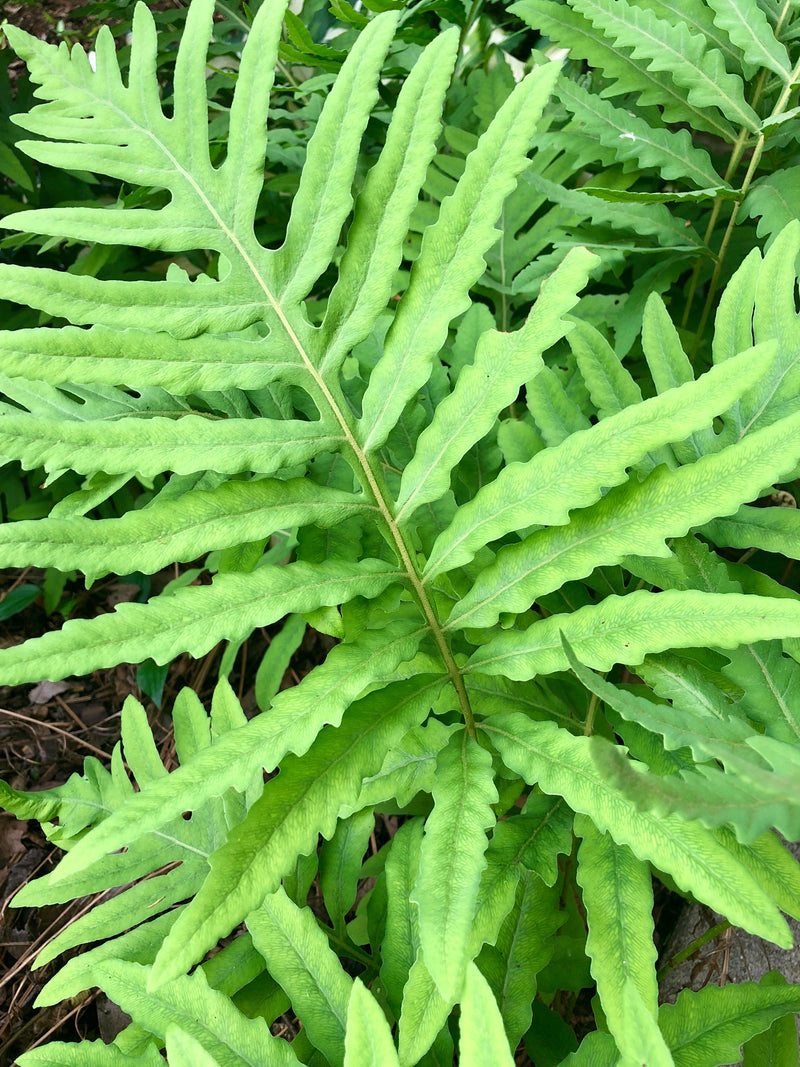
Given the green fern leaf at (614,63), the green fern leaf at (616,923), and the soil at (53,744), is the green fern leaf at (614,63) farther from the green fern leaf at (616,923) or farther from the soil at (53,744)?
the soil at (53,744)

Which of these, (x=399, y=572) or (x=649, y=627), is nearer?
(x=649, y=627)

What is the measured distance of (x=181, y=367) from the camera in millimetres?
704

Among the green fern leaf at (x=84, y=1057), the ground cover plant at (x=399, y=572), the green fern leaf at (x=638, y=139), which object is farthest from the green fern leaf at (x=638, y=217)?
the green fern leaf at (x=84, y=1057)

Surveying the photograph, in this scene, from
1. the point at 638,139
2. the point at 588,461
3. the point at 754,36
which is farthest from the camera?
the point at 638,139

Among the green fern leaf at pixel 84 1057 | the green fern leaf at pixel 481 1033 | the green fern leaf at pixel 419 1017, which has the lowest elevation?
the green fern leaf at pixel 84 1057

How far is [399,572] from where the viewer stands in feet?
2.52

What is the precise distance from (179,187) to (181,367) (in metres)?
0.18

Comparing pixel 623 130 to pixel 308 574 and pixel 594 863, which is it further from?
pixel 594 863

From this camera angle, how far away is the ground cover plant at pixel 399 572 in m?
0.62

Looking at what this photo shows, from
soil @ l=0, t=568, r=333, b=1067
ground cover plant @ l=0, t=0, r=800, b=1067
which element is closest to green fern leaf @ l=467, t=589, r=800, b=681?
ground cover plant @ l=0, t=0, r=800, b=1067

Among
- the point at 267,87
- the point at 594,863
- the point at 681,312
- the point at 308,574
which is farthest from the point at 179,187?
the point at 681,312

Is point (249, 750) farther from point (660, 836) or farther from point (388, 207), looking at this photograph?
point (388, 207)

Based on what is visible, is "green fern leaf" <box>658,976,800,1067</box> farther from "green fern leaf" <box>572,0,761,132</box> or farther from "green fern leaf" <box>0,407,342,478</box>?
"green fern leaf" <box>572,0,761,132</box>

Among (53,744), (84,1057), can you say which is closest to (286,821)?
(84,1057)
